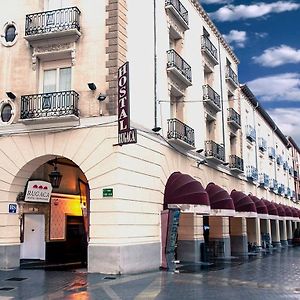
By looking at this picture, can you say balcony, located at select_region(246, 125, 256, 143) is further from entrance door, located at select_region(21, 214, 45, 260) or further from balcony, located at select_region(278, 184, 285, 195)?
entrance door, located at select_region(21, 214, 45, 260)

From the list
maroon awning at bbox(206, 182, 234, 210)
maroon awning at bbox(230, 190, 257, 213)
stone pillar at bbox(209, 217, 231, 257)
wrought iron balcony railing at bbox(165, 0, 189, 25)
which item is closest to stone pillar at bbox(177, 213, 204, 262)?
maroon awning at bbox(206, 182, 234, 210)

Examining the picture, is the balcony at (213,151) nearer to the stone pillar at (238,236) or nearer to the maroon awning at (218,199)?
the maroon awning at (218,199)

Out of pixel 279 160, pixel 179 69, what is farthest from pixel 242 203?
pixel 279 160

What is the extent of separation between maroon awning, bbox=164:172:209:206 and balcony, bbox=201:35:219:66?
31.9 ft

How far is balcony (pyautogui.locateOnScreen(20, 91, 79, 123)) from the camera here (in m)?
15.7

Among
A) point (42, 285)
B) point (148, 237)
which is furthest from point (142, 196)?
point (42, 285)

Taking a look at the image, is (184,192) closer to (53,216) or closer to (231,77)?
(53,216)

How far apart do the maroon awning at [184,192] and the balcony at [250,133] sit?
55.8 feet

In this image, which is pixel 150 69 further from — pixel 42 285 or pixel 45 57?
pixel 42 285

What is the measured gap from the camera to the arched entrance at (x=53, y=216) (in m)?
18.1

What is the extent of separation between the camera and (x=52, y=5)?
17.2 metres

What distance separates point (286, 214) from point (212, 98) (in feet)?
68.8

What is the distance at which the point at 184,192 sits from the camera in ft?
61.1

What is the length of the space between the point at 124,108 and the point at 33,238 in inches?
319
